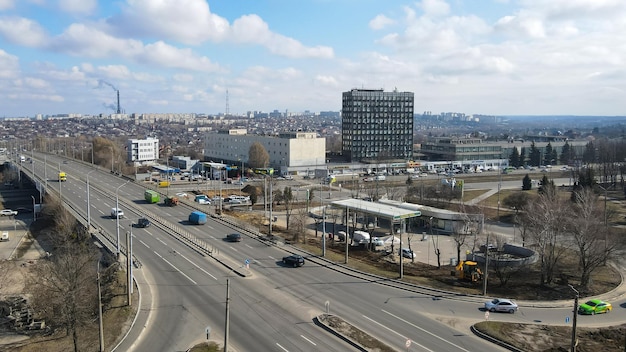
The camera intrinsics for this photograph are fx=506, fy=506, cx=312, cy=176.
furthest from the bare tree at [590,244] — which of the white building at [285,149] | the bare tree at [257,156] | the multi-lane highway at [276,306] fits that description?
the bare tree at [257,156]

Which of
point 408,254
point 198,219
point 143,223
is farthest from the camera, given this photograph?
point 198,219

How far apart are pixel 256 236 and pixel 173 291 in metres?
15.8

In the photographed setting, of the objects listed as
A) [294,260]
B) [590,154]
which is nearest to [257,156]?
[294,260]

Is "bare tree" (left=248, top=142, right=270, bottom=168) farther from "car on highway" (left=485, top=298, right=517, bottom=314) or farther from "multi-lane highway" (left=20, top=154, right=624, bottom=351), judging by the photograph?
"car on highway" (left=485, top=298, right=517, bottom=314)

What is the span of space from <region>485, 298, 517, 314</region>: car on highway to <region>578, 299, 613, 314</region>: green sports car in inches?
158

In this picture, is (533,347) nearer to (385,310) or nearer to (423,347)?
(423,347)

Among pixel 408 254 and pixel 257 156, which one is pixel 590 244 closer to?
pixel 408 254

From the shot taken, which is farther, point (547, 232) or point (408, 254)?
point (408, 254)

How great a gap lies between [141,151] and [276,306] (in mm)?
114697

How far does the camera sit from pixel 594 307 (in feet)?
95.9

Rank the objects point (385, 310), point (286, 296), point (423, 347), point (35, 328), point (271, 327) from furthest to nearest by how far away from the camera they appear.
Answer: point (35, 328) < point (286, 296) < point (385, 310) < point (271, 327) < point (423, 347)

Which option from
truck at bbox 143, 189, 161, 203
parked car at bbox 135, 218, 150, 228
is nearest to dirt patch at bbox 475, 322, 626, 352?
parked car at bbox 135, 218, 150, 228

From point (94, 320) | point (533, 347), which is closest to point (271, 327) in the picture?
point (94, 320)

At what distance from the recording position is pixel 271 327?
2567 centimetres
